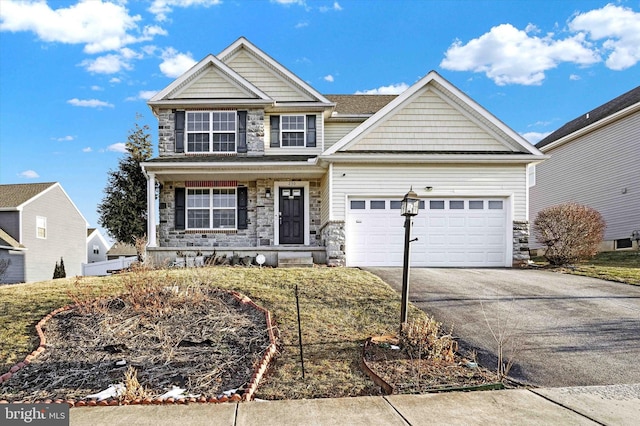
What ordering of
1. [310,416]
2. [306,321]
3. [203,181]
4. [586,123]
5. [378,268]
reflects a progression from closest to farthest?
[310,416] → [306,321] → [378,268] → [203,181] → [586,123]

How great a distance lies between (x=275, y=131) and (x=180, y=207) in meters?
4.45

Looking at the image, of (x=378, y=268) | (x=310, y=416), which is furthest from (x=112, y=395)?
(x=378, y=268)

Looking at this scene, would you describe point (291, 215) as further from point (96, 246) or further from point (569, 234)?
point (96, 246)

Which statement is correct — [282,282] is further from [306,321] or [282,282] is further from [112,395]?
[112,395]

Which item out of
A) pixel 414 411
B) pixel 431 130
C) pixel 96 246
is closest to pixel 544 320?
pixel 414 411

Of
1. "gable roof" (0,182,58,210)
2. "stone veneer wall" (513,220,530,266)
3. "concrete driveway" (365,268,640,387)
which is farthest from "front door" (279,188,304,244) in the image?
"gable roof" (0,182,58,210)

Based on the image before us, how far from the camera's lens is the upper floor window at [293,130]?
17688mm

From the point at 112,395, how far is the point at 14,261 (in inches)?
918

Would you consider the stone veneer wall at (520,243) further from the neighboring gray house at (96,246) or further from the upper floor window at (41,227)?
the neighboring gray house at (96,246)

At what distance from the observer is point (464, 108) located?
607 inches

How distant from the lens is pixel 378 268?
1375cm

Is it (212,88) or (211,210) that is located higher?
(212,88)

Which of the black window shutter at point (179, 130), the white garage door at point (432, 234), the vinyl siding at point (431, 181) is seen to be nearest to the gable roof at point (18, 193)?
the black window shutter at point (179, 130)

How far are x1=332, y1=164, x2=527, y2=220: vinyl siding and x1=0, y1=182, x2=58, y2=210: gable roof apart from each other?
19125mm
